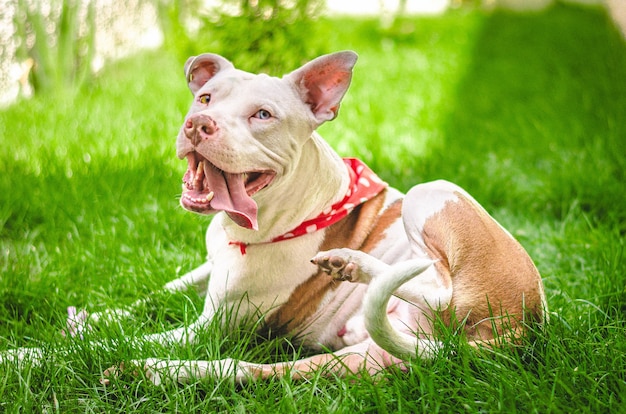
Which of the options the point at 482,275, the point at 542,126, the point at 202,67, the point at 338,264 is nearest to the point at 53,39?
the point at 202,67

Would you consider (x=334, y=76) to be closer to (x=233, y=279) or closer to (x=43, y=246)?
(x=233, y=279)

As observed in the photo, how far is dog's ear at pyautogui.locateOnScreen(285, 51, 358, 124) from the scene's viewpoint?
2.27m

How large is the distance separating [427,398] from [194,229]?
1741 millimetres

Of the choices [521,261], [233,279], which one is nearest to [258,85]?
[233,279]

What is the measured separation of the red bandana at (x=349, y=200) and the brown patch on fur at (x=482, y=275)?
0.30 metres

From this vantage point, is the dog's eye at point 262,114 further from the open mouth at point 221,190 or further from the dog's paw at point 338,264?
the dog's paw at point 338,264

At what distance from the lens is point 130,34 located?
6.93m

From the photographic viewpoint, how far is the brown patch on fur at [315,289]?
2.39 m

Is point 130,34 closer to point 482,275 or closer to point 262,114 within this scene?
point 262,114

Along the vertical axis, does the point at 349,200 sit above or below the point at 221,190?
below

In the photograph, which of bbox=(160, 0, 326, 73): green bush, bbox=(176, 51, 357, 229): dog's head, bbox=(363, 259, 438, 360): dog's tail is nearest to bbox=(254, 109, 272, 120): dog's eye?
bbox=(176, 51, 357, 229): dog's head

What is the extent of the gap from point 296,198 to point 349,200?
8.3 inches

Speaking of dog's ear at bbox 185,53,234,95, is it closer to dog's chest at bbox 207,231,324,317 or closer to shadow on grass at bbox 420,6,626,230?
dog's chest at bbox 207,231,324,317

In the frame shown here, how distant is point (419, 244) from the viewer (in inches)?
92.4
